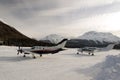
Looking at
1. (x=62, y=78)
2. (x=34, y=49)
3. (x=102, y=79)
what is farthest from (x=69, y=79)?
(x=34, y=49)

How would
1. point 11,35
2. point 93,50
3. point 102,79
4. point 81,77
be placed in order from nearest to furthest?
point 102,79, point 81,77, point 93,50, point 11,35

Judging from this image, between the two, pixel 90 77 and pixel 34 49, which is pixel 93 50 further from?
pixel 90 77

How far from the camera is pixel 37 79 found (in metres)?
17.9

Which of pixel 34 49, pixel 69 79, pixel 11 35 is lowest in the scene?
pixel 69 79

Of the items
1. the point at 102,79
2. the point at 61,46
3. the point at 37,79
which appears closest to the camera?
the point at 102,79

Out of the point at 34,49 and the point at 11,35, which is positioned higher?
the point at 11,35

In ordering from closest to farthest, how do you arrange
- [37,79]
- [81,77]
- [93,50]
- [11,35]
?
[37,79], [81,77], [93,50], [11,35]

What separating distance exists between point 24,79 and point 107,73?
24.6 feet

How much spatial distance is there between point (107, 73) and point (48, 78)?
5470mm

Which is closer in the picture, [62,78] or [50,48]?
[62,78]

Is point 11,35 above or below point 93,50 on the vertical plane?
above

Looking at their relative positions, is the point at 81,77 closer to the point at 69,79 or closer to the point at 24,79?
the point at 69,79

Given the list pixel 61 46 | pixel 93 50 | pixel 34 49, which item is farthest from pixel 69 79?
pixel 93 50

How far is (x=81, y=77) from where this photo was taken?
1909cm
